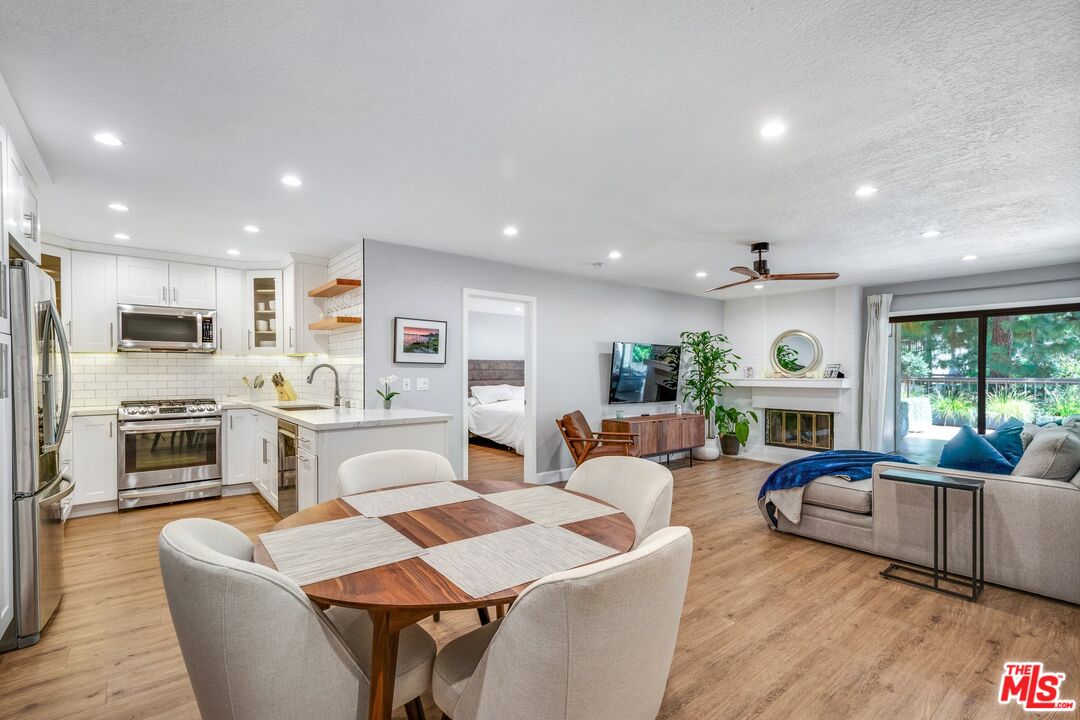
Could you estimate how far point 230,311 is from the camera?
514cm

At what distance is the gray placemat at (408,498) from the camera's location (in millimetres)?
1775

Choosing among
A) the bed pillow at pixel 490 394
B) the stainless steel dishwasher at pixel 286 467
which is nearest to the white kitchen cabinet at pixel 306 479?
the stainless steel dishwasher at pixel 286 467

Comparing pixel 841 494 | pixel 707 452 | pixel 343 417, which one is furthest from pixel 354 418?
pixel 707 452

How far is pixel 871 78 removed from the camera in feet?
6.16

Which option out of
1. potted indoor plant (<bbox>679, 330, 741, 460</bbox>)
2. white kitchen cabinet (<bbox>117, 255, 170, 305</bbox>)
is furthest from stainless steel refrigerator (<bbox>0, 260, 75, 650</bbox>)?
A: potted indoor plant (<bbox>679, 330, 741, 460</bbox>)

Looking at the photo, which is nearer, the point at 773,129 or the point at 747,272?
the point at 773,129

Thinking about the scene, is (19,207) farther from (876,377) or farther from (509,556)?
(876,377)

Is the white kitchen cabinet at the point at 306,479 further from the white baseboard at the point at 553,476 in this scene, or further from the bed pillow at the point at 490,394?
the bed pillow at the point at 490,394

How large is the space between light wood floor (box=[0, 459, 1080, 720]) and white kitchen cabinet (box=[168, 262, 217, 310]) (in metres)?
2.40

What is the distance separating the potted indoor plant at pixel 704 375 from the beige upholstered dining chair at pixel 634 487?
5027 millimetres

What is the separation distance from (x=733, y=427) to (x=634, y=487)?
19.4 feet

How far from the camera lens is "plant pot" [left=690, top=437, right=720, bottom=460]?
6.91 meters

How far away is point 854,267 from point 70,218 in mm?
7036

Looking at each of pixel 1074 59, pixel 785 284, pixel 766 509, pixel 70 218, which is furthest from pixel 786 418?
pixel 70 218
